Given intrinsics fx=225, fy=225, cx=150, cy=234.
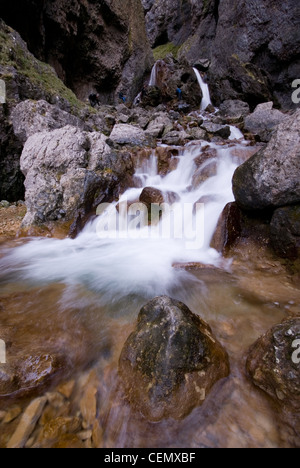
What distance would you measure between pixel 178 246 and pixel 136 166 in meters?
4.04

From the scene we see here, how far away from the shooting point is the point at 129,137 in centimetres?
986

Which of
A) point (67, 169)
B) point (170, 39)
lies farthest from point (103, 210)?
point (170, 39)

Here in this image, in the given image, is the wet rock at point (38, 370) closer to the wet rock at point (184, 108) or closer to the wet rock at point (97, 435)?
the wet rock at point (97, 435)

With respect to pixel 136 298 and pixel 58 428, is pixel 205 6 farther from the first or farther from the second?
pixel 58 428

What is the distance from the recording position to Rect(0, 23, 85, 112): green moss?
834 centimetres

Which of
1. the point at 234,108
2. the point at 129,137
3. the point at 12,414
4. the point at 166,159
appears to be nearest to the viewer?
the point at 12,414

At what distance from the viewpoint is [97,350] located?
7.62 feet

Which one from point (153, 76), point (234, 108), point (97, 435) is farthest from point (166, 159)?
point (153, 76)

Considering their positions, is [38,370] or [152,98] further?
[152,98]

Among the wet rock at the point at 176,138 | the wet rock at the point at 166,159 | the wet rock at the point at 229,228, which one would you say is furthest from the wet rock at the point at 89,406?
the wet rock at the point at 176,138

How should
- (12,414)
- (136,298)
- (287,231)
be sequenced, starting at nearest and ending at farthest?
(12,414) < (136,298) < (287,231)

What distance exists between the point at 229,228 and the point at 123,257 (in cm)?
223

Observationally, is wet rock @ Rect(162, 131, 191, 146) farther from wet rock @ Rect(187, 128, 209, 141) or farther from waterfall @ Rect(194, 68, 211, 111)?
waterfall @ Rect(194, 68, 211, 111)
